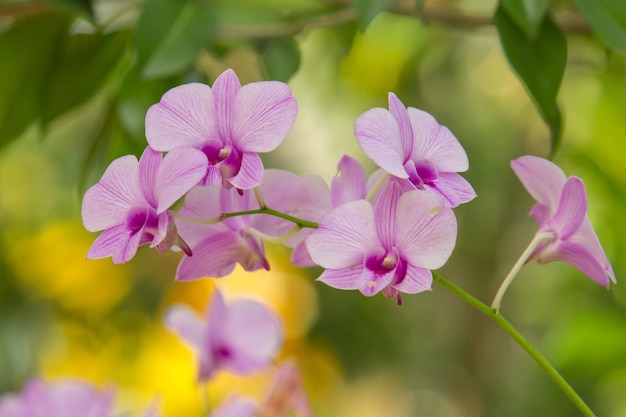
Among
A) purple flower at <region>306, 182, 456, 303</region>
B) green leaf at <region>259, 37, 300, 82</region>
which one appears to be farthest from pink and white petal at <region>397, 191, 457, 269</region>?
green leaf at <region>259, 37, 300, 82</region>

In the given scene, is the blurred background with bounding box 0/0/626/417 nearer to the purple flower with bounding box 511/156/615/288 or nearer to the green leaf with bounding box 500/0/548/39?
the green leaf with bounding box 500/0/548/39

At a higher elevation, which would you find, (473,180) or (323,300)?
(473,180)

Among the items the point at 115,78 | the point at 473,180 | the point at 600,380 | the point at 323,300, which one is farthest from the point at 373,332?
the point at 115,78

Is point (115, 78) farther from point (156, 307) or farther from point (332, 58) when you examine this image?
point (156, 307)

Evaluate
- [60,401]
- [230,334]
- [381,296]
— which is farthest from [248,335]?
[381,296]

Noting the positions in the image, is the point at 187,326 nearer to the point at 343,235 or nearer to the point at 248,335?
the point at 248,335

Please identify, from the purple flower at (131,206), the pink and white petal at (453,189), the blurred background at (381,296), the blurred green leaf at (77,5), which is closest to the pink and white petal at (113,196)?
the purple flower at (131,206)

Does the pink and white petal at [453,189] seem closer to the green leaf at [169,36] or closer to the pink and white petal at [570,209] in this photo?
the pink and white petal at [570,209]
